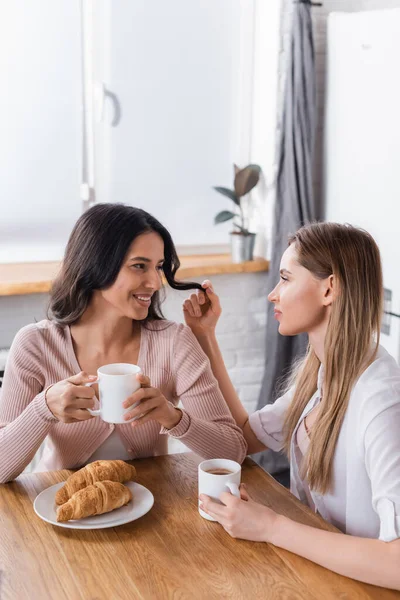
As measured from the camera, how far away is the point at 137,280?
183cm

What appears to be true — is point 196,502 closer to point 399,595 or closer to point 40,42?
point 399,595

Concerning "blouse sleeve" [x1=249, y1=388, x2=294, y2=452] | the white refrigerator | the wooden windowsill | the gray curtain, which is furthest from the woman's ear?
the gray curtain

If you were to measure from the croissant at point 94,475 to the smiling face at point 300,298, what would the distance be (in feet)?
1.42

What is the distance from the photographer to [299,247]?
163 centimetres

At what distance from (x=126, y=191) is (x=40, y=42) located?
0.68 meters

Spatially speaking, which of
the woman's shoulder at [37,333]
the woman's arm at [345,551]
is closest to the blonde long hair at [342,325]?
the woman's arm at [345,551]

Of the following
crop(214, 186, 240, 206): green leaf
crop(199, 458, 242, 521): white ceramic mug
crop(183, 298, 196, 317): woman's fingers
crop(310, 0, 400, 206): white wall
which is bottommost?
crop(199, 458, 242, 521): white ceramic mug

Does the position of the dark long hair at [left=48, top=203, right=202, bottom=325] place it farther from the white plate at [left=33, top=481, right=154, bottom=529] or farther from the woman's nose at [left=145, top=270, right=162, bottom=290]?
the white plate at [left=33, top=481, right=154, bottom=529]

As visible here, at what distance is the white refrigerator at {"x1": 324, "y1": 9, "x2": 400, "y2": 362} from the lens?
2.71 meters

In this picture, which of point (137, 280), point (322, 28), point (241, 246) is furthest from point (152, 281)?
point (322, 28)

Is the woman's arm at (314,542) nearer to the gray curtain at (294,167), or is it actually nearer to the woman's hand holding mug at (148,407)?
the woman's hand holding mug at (148,407)

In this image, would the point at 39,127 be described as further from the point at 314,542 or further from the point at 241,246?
the point at 314,542

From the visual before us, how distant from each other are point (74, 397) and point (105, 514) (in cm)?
23

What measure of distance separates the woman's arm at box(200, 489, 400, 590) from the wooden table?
0.02 metres
